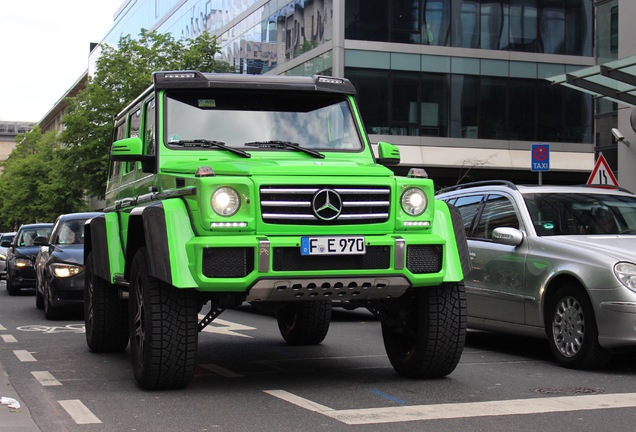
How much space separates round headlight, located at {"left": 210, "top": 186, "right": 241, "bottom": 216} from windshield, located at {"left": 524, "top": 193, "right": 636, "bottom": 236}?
3.75 m

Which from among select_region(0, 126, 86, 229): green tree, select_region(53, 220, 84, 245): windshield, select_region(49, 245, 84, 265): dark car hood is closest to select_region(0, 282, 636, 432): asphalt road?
select_region(49, 245, 84, 265): dark car hood

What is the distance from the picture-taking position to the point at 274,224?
6.90 metres

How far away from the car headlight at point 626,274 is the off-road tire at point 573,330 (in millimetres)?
360

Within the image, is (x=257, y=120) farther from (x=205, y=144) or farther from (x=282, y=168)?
(x=282, y=168)

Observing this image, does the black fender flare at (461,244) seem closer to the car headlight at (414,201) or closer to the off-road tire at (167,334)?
the car headlight at (414,201)

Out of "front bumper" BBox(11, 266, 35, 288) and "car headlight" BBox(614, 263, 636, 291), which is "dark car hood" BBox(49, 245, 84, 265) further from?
"car headlight" BBox(614, 263, 636, 291)

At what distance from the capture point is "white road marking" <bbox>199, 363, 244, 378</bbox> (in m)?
8.29

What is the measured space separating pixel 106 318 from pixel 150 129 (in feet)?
8.16

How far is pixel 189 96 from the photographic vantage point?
27.2 feet

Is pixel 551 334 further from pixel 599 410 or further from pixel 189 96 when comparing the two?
pixel 189 96

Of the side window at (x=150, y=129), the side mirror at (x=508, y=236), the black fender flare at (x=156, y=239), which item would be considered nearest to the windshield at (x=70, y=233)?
the side window at (x=150, y=129)

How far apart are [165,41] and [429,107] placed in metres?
12.0

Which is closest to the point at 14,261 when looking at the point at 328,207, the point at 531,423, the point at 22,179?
the point at 328,207

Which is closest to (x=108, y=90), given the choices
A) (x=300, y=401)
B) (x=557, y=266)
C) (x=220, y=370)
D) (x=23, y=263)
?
(x=23, y=263)
